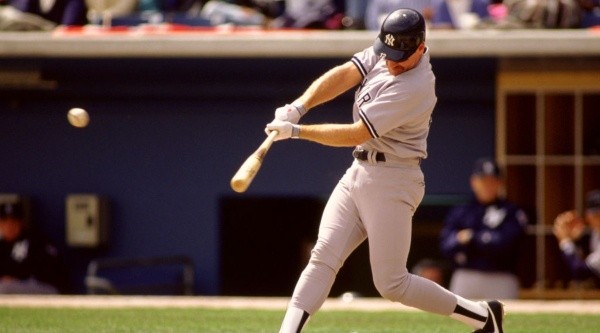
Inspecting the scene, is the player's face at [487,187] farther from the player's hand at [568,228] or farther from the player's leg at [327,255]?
the player's leg at [327,255]

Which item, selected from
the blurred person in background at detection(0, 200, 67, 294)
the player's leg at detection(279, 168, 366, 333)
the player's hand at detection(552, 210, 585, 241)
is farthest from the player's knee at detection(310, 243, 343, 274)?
the blurred person in background at detection(0, 200, 67, 294)

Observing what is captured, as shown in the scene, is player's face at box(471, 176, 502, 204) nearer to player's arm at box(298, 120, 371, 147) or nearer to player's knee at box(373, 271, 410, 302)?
player's knee at box(373, 271, 410, 302)

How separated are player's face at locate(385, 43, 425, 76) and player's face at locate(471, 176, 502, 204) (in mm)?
4445

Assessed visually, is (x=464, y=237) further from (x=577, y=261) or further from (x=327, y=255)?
(x=327, y=255)

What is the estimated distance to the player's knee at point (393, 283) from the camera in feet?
19.6

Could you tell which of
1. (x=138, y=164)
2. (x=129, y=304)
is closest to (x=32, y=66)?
(x=138, y=164)

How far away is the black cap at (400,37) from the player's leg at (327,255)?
551mm

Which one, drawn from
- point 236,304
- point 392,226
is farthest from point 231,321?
point 392,226

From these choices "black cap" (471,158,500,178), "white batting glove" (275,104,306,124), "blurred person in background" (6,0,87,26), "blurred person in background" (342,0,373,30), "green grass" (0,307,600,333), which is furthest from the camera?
"blurred person in background" (6,0,87,26)

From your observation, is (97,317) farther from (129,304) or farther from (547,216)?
(547,216)

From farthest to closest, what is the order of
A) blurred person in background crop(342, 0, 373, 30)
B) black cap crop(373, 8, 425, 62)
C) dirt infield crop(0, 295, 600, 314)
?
blurred person in background crop(342, 0, 373, 30)
dirt infield crop(0, 295, 600, 314)
black cap crop(373, 8, 425, 62)

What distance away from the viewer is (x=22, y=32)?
11.2 m

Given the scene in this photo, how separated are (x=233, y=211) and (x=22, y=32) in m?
2.66

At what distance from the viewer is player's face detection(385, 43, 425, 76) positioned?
5879 mm
